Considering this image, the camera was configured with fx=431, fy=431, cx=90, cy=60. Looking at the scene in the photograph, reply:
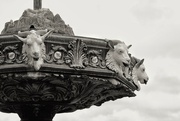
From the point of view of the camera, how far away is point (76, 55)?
748 cm

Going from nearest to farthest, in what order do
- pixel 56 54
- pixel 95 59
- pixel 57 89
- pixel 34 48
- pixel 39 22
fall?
1. pixel 34 48
2. pixel 56 54
3. pixel 95 59
4. pixel 57 89
5. pixel 39 22

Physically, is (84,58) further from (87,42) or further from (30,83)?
(30,83)

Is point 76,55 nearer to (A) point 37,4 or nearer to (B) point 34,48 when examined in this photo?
(B) point 34,48

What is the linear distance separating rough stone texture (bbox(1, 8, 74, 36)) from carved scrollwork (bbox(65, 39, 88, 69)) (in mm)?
1116

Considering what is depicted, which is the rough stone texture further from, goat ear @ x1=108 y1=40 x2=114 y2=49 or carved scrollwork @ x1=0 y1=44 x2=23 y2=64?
goat ear @ x1=108 y1=40 x2=114 y2=49

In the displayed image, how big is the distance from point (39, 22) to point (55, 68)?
5.31ft

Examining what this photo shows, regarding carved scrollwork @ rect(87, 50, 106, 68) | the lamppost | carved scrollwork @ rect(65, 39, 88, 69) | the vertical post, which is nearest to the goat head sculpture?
the lamppost

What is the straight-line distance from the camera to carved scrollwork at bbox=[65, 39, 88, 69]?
743 centimetres

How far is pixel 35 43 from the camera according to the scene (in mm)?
7066

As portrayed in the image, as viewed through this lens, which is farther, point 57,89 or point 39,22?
point 39,22

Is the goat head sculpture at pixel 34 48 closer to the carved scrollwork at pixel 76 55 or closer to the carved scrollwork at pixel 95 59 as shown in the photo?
the carved scrollwork at pixel 76 55

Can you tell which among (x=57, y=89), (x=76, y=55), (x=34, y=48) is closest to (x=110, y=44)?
(x=76, y=55)

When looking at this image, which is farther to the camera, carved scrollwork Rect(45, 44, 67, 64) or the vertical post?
the vertical post

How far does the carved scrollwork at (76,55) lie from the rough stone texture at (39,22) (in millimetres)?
1116
